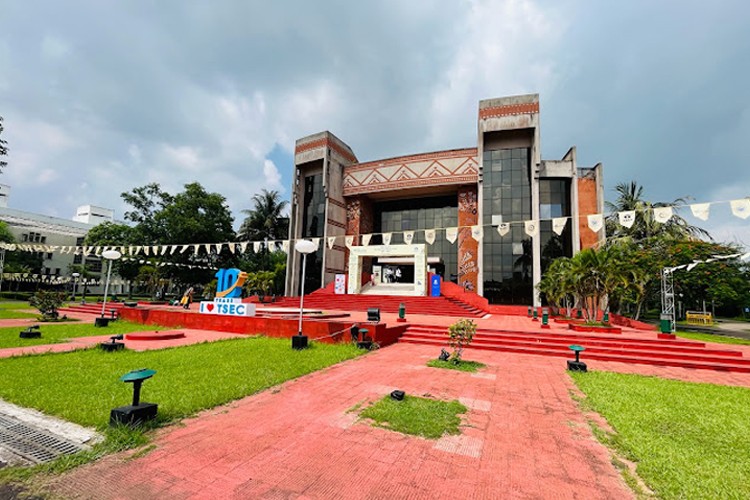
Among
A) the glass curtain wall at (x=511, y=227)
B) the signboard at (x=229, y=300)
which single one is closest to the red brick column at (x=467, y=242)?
the glass curtain wall at (x=511, y=227)

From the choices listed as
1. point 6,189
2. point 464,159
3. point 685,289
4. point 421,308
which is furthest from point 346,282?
point 6,189

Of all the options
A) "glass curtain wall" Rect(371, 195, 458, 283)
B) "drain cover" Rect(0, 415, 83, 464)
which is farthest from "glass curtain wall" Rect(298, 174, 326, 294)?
"drain cover" Rect(0, 415, 83, 464)

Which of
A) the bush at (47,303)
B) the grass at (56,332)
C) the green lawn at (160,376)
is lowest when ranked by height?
the grass at (56,332)

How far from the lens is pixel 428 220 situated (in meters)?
32.0

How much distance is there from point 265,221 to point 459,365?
112 feet

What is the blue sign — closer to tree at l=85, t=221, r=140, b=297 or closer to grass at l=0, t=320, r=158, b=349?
grass at l=0, t=320, r=158, b=349

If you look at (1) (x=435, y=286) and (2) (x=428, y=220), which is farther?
(2) (x=428, y=220)

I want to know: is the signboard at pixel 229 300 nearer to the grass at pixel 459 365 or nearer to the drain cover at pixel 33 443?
the grass at pixel 459 365

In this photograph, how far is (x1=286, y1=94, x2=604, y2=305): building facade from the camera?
977 inches

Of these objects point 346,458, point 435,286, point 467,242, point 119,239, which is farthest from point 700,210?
point 119,239

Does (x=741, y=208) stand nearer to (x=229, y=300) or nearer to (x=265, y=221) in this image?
(x=229, y=300)

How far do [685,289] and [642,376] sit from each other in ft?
87.4

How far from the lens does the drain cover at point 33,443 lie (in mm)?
3482

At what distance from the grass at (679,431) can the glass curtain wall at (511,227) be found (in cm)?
1741
